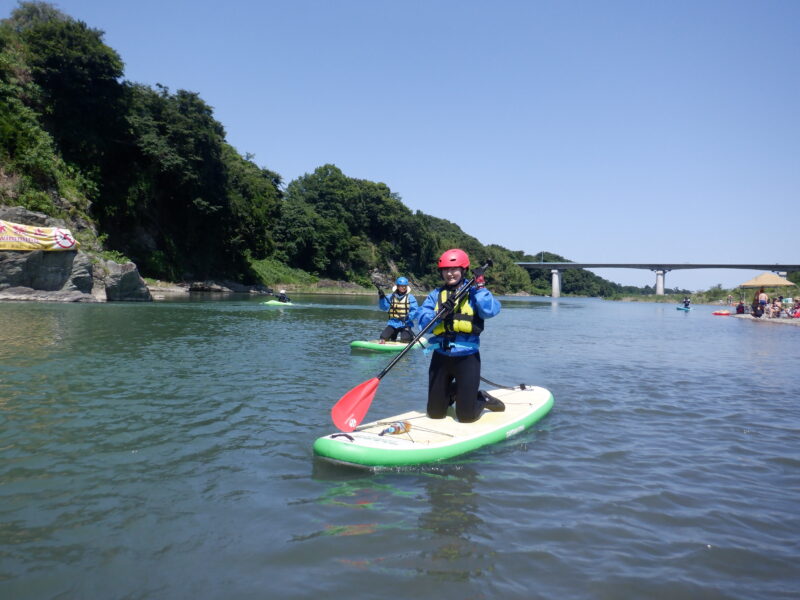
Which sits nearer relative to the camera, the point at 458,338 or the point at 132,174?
the point at 458,338

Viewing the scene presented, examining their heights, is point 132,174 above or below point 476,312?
above

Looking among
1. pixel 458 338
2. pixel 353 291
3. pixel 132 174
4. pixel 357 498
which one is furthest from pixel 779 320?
pixel 353 291

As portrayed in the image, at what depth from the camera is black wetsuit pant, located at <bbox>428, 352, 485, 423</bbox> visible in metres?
5.95

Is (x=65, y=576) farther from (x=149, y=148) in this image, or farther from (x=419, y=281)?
(x=419, y=281)

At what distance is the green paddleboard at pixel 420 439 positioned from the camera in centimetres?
485

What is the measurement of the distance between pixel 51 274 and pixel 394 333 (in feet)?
53.6

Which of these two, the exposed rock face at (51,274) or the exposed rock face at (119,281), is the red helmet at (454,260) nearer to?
the exposed rock face at (51,274)

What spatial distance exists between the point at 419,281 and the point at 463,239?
4366cm

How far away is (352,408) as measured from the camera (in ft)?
18.2

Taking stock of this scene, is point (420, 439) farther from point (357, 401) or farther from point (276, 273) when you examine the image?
point (276, 273)

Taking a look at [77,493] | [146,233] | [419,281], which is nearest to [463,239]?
[419,281]

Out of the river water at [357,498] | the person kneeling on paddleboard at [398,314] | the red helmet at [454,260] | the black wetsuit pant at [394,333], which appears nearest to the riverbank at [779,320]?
the river water at [357,498]

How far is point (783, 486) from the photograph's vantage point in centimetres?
496

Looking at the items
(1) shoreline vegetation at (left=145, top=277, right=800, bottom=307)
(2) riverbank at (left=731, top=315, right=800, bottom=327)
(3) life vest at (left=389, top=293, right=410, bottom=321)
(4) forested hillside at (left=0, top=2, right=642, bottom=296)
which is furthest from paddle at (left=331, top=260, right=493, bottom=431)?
(2) riverbank at (left=731, top=315, right=800, bottom=327)
